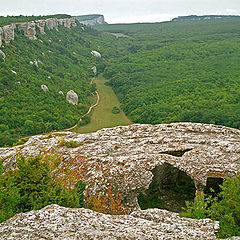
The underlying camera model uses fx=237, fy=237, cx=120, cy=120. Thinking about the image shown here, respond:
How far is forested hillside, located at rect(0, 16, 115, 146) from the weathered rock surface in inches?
1151

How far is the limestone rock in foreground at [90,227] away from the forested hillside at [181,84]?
4488cm

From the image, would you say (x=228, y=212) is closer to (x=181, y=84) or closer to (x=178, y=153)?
(x=178, y=153)

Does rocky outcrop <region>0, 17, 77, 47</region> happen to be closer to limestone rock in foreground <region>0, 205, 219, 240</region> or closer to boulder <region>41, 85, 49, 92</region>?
boulder <region>41, 85, 49, 92</region>

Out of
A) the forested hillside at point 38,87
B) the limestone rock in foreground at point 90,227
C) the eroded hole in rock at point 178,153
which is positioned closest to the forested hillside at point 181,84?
the forested hillside at point 38,87

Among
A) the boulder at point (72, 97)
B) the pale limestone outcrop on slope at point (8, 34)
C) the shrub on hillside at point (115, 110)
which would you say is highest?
the pale limestone outcrop on slope at point (8, 34)

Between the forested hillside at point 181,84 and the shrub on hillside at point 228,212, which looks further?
the forested hillside at point 181,84

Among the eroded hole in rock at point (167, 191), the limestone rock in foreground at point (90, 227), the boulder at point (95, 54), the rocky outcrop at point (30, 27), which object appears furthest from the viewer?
the boulder at point (95, 54)

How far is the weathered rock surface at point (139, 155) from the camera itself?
11406 mm

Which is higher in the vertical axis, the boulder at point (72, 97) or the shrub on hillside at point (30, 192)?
the shrub on hillside at point (30, 192)

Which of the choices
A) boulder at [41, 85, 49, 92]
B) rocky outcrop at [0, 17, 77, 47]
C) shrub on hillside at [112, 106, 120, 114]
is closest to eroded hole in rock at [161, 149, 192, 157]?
shrub on hillside at [112, 106, 120, 114]

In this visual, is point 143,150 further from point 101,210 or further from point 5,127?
point 5,127

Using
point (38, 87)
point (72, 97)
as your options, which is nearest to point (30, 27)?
point (38, 87)

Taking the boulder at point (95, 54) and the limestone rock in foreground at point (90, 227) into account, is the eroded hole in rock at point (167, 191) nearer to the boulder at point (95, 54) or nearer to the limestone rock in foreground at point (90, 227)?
the limestone rock in foreground at point (90, 227)

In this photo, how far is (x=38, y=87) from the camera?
5912 centimetres
